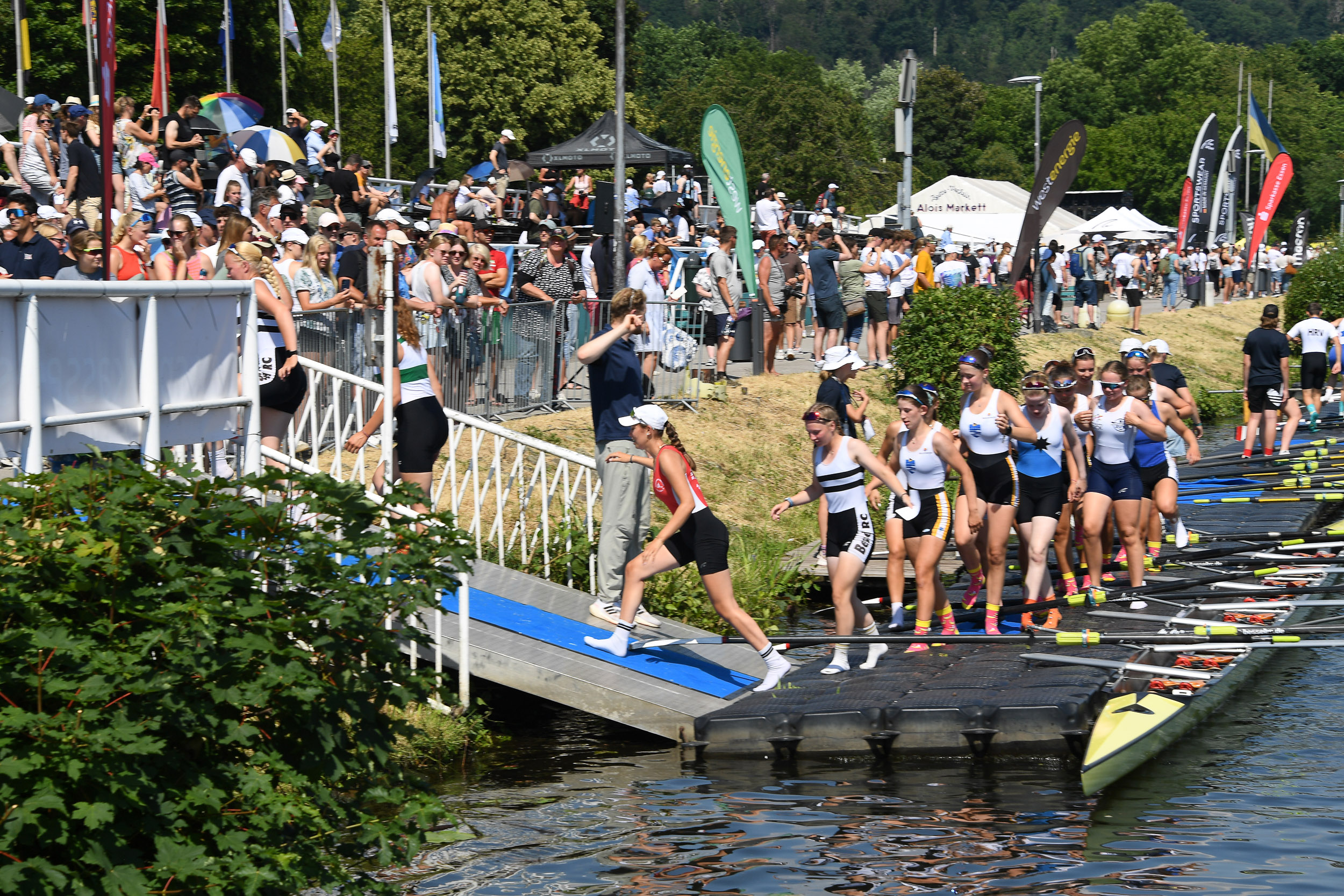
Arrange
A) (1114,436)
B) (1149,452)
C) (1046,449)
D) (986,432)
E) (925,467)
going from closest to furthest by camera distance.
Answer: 1. (925,467)
2. (986,432)
3. (1046,449)
4. (1114,436)
5. (1149,452)

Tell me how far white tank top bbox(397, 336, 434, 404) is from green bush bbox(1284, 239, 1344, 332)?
28.6 m

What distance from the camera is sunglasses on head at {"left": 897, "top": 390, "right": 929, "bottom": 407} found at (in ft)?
35.1

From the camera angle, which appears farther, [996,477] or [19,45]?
[19,45]

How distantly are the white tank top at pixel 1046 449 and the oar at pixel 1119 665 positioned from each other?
1.58 m

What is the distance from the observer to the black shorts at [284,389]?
10047 millimetres

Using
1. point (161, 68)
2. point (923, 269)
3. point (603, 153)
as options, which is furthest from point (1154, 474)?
point (161, 68)

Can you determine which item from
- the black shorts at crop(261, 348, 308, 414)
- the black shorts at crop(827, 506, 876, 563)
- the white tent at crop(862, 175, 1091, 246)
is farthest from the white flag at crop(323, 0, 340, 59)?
the black shorts at crop(827, 506, 876, 563)

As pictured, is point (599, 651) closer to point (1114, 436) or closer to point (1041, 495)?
point (1041, 495)

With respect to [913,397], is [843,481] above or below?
below

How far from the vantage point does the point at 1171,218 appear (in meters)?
102

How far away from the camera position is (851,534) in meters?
10.2

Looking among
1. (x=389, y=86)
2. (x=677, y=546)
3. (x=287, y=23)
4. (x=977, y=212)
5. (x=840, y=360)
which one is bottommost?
(x=677, y=546)

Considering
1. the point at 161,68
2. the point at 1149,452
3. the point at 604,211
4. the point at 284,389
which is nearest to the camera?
the point at 284,389

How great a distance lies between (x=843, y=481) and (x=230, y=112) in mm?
16373
